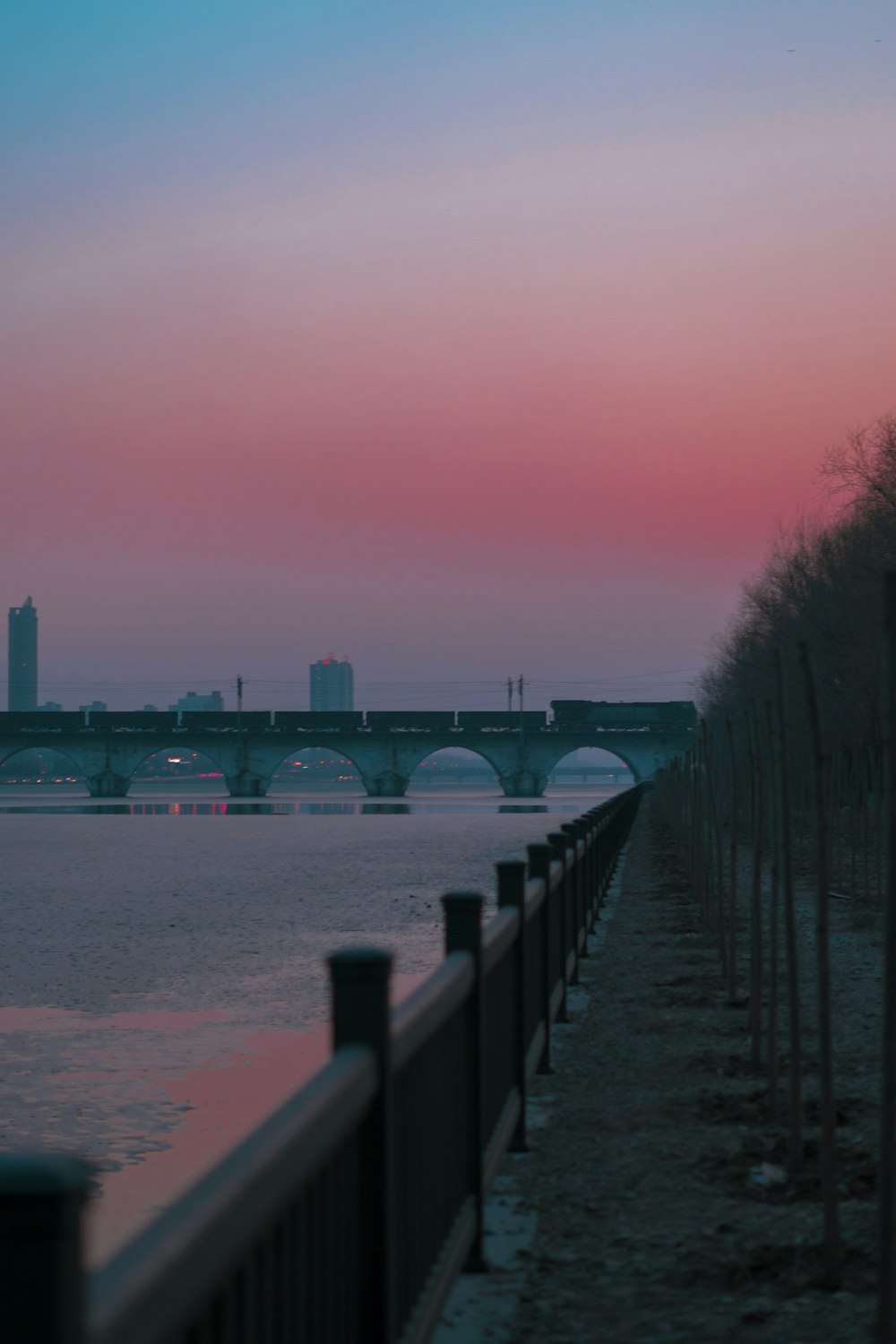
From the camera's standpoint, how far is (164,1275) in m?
2.02

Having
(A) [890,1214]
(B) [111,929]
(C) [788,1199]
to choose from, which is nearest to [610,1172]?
(C) [788,1199]

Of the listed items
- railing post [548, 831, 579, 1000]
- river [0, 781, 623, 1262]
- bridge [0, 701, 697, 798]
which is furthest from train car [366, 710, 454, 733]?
railing post [548, 831, 579, 1000]

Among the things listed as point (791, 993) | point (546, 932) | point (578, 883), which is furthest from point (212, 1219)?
point (578, 883)

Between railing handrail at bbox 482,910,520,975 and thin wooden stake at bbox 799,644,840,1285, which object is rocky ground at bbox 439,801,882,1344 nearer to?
thin wooden stake at bbox 799,644,840,1285

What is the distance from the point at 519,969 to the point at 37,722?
134817mm

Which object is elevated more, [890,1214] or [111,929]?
[890,1214]

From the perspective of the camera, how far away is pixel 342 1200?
3369 millimetres

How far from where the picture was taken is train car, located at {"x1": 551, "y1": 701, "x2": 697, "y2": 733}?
14075cm

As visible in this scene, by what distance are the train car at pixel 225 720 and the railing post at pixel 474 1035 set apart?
135 meters

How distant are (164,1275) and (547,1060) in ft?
27.1

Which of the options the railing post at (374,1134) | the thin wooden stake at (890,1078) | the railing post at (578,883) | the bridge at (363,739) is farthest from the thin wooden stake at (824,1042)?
the bridge at (363,739)

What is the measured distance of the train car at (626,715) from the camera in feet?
462

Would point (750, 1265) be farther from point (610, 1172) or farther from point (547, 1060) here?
point (547, 1060)

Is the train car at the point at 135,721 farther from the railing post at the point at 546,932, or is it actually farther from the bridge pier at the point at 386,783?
the railing post at the point at 546,932
